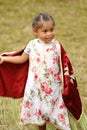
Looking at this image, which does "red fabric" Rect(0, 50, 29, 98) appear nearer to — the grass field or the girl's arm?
the girl's arm

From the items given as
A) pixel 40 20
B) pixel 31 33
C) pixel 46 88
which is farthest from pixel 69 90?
pixel 31 33

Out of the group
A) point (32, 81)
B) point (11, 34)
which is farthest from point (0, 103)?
point (11, 34)

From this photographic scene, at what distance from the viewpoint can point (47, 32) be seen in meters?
3.70

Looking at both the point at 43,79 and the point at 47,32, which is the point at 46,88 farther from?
the point at 47,32

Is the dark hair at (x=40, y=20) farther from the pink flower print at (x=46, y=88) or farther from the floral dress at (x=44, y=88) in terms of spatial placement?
the pink flower print at (x=46, y=88)

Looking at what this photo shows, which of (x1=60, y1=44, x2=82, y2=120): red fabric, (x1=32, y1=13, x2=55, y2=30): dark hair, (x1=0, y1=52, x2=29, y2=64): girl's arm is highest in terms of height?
(x1=32, y1=13, x2=55, y2=30): dark hair

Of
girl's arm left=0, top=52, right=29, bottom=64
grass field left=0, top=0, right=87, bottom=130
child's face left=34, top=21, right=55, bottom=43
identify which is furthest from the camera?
grass field left=0, top=0, right=87, bottom=130

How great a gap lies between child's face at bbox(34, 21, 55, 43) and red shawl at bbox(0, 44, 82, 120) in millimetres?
150

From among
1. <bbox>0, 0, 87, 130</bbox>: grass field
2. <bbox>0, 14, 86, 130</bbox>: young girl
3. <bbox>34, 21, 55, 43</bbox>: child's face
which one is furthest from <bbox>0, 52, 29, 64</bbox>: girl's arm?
<bbox>0, 0, 87, 130</bbox>: grass field

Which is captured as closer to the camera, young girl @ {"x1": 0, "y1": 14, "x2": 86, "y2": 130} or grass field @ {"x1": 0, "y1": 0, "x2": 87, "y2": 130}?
young girl @ {"x1": 0, "y1": 14, "x2": 86, "y2": 130}

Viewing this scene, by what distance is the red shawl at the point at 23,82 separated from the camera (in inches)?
148

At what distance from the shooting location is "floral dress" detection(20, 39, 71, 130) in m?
3.77

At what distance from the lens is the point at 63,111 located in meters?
3.86

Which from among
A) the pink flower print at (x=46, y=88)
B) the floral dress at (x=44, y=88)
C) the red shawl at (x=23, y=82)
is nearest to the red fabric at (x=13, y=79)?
the red shawl at (x=23, y=82)
